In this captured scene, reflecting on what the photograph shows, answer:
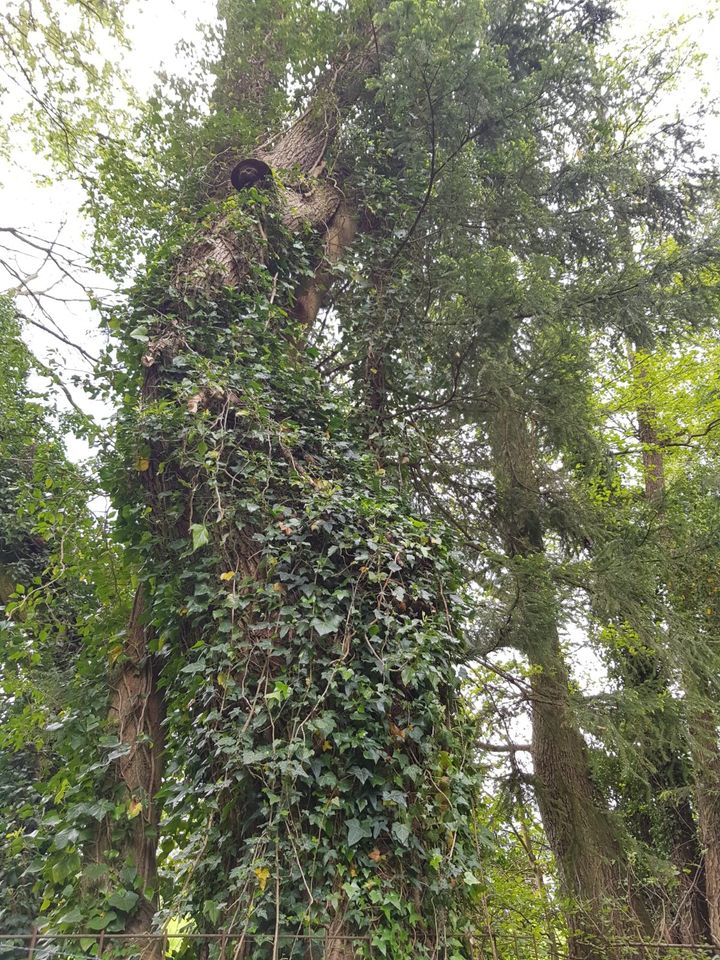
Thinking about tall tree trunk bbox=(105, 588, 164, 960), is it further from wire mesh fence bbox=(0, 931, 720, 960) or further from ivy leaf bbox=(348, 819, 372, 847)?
ivy leaf bbox=(348, 819, 372, 847)

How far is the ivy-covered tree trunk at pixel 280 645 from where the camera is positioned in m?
2.71

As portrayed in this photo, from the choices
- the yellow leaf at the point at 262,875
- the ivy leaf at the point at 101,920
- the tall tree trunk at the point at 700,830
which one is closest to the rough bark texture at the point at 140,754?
the ivy leaf at the point at 101,920

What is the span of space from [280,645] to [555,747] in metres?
4.39

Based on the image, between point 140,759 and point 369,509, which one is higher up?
point 369,509

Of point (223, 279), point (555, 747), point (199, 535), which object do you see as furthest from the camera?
point (555, 747)

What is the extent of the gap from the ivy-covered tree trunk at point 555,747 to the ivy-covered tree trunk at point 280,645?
186 centimetres

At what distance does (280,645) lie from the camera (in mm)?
3256

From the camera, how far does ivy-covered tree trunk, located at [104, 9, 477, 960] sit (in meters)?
2.71

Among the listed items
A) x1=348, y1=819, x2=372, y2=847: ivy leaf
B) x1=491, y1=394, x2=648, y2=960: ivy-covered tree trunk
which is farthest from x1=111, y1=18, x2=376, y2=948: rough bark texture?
x1=491, y1=394, x2=648, y2=960: ivy-covered tree trunk

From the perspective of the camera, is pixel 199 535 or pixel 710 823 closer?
pixel 199 535

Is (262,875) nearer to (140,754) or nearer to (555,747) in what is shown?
(140,754)

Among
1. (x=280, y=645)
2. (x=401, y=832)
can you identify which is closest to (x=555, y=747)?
(x=401, y=832)

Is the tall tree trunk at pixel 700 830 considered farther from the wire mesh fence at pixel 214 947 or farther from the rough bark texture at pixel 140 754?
the rough bark texture at pixel 140 754

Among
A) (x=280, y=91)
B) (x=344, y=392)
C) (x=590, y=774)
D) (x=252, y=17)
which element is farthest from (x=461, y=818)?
(x=252, y=17)
